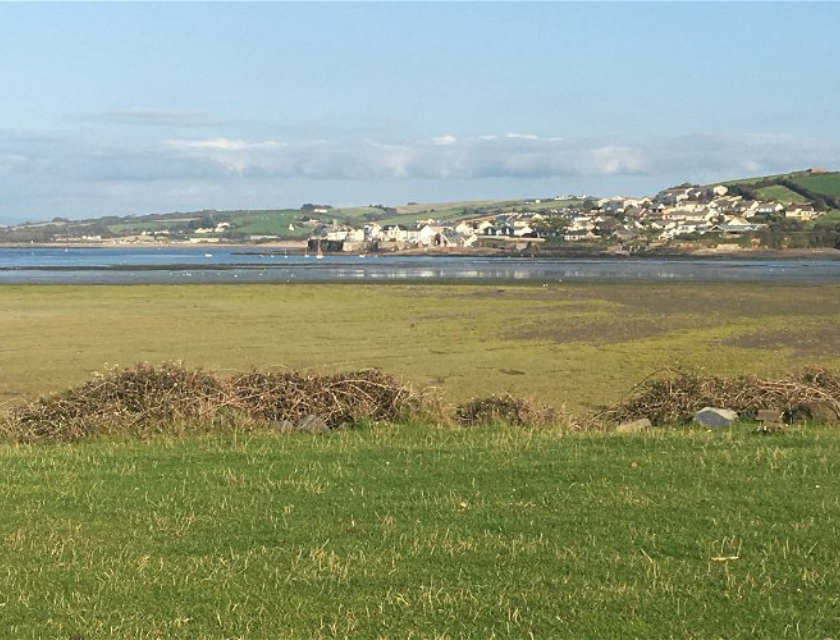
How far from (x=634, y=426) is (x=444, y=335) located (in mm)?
17842

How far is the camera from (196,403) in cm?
1416

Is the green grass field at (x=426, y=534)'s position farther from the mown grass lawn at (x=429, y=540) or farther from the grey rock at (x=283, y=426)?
the grey rock at (x=283, y=426)

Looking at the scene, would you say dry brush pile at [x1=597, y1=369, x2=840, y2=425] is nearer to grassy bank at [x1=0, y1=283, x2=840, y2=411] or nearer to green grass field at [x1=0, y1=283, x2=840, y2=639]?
green grass field at [x1=0, y1=283, x2=840, y2=639]

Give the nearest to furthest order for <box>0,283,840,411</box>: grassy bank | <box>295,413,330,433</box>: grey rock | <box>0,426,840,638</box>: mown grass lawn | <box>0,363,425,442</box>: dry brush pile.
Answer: <box>0,426,840,638</box>: mown grass lawn < <box>0,363,425,442</box>: dry brush pile < <box>295,413,330,433</box>: grey rock < <box>0,283,840,411</box>: grassy bank

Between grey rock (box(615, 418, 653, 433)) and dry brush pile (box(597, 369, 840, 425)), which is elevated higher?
dry brush pile (box(597, 369, 840, 425))

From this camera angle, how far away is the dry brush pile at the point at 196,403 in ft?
45.3

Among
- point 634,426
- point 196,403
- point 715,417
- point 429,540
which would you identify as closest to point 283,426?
point 196,403

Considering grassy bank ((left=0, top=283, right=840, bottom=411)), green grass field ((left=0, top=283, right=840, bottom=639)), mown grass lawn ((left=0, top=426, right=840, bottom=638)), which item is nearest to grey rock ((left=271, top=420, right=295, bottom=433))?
green grass field ((left=0, top=283, right=840, bottom=639))

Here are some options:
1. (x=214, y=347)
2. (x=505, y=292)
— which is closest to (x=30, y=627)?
(x=214, y=347)

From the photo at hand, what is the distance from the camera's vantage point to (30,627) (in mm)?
6098

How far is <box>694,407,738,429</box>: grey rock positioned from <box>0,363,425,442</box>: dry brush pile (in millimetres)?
4204

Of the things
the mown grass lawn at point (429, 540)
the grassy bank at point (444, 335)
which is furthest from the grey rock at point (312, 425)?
the grassy bank at point (444, 335)

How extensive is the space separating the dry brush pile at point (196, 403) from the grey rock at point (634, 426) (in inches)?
120

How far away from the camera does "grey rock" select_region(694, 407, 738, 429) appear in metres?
14.2
